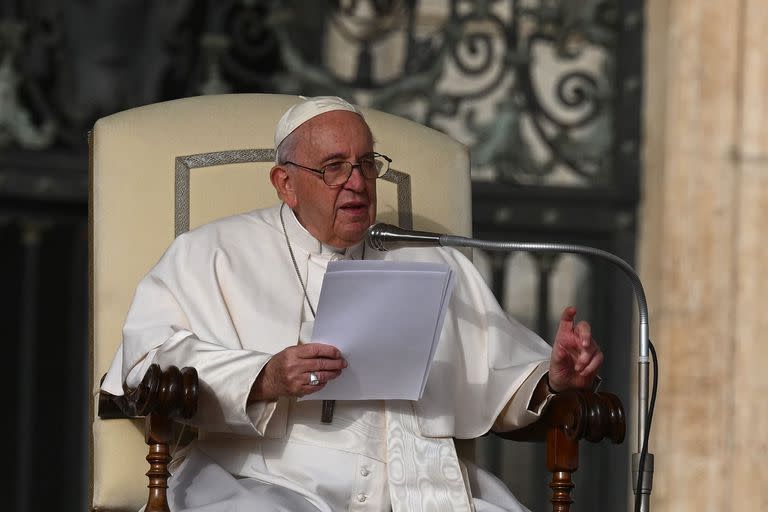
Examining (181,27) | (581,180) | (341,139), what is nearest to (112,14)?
(181,27)

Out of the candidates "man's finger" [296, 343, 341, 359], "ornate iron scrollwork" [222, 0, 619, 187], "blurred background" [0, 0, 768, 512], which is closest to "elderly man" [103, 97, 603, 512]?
"man's finger" [296, 343, 341, 359]

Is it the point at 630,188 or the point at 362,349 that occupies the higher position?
the point at 630,188

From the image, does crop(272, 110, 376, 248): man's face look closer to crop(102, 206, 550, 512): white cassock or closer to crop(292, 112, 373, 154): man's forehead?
crop(292, 112, 373, 154): man's forehead

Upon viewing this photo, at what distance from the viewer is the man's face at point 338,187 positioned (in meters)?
3.45

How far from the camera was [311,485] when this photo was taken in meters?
3.25

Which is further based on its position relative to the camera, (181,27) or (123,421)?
(181,27)

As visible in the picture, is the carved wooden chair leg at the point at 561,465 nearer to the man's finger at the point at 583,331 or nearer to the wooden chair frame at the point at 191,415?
the wooden chair frame at the point at 191,415

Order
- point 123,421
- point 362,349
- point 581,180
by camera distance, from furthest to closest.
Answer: point 581,180, point 123,421, point 362,349

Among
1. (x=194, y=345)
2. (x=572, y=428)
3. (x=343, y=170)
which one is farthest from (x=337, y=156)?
(x=572, y=428)

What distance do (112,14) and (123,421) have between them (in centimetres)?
208

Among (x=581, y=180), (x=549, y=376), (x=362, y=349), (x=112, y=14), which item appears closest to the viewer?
(x=362, y=349)

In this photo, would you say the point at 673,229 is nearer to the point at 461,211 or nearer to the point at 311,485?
the point at 461,211

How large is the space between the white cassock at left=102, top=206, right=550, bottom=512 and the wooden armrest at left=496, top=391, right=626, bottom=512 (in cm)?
15

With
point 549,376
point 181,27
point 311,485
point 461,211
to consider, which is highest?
point 181,27
